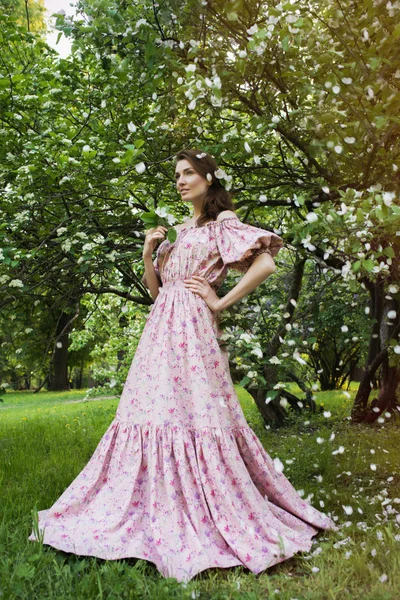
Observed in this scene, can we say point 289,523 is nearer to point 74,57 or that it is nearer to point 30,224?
point 30,224

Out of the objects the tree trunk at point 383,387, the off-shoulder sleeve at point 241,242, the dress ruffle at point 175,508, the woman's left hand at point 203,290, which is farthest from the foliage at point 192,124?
the tree trunk at point 383,387

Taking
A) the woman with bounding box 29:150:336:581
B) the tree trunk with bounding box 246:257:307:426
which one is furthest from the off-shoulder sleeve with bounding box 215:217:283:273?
the tree trunk with bounding box 246:257:307:426

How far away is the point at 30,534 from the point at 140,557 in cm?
72

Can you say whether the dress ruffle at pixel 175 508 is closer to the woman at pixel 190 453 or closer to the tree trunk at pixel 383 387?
the woman at pixel 190 453

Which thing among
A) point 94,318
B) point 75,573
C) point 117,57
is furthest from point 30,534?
point 94,318

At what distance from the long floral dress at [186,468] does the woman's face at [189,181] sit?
198 mm

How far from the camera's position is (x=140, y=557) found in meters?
2.49

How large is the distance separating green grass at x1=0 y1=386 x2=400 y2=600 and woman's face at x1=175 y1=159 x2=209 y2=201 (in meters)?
1.83

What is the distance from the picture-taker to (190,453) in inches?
109

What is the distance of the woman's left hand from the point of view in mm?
3021

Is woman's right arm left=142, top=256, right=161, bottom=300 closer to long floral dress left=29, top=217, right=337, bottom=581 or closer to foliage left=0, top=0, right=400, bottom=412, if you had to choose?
long floral dress left=29, top=217, right=337, bottom=581

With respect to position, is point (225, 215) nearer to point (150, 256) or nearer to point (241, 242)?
point (241, 242)

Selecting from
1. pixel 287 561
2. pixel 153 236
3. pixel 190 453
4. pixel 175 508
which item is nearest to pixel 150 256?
pixel 153 236

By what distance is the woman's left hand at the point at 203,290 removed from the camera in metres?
3.02
